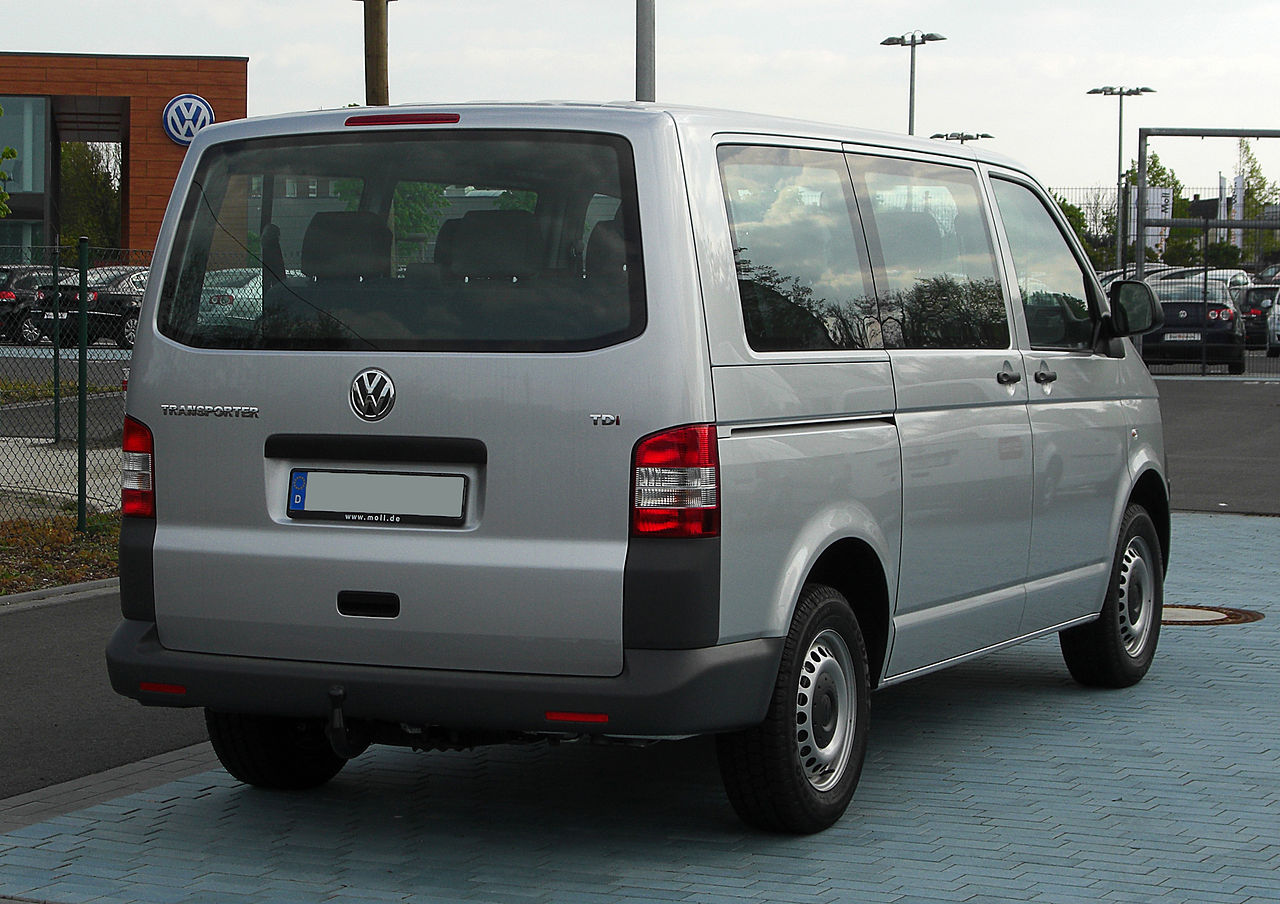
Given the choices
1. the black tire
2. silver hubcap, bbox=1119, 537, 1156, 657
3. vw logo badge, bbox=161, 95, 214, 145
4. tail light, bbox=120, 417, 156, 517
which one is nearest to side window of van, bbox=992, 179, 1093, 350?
silver hubcap, bbox=1119, 537, 1156, 657

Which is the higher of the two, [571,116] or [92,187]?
[92,187]

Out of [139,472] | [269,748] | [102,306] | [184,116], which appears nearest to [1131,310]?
[269,748]

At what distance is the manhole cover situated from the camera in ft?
31.2

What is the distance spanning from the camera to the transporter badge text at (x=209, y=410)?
5250 millimetres

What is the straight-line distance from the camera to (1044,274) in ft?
23.6

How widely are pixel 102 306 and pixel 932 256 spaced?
1169 centimetres

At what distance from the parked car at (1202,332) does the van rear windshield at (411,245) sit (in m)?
29.2

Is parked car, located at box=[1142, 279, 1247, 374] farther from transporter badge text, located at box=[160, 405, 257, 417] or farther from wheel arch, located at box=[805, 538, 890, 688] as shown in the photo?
transporter badge text, located at box=[160, 405, 257, 417]

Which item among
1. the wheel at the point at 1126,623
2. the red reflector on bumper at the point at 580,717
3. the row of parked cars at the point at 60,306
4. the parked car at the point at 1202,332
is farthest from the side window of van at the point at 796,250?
the parked car at the point at 1202,332

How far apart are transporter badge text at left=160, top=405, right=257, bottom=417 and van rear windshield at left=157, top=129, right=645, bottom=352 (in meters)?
0.18

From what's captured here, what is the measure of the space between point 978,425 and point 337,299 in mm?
2258

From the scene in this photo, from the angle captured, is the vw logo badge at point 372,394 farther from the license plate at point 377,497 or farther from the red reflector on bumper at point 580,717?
the red reflector on bumper at point 580,717

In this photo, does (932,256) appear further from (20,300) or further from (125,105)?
(125,105)

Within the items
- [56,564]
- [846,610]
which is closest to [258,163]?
[846,610]
